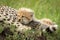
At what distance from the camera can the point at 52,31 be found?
23.1 ft

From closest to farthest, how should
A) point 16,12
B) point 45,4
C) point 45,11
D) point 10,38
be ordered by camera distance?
point 10,38 < point 16,12 < point 45,11 < point 45,4

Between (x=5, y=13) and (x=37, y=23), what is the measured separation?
→ 654 millimetres

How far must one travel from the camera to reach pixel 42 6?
32.5 feet

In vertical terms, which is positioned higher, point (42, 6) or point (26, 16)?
point (42, 6)

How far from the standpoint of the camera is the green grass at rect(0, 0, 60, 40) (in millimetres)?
9179

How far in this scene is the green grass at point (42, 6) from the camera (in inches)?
361

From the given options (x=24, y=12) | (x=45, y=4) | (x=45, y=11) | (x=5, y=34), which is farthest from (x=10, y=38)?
(x=45, y=4)

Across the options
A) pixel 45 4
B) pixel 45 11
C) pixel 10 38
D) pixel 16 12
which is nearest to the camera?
pixel 10 38

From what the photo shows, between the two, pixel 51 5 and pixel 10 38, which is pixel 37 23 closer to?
pixel 10 38

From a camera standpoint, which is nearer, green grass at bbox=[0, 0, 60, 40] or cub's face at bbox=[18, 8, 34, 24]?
cub's face at bbox=[18, 8, 34, 24]

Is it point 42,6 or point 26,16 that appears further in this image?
point 42,6

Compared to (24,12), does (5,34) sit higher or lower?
lower

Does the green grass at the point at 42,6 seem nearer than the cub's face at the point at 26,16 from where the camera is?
No

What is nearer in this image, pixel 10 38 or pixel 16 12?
pixel 10 38
